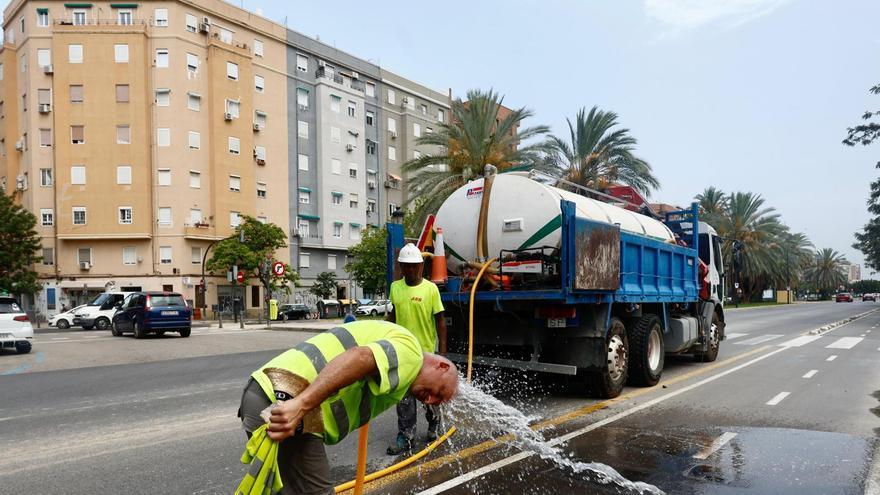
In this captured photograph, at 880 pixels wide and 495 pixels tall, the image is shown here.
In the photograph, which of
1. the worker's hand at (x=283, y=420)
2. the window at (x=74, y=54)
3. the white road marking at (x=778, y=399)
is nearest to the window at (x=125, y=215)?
the window at (x=74, y=54)

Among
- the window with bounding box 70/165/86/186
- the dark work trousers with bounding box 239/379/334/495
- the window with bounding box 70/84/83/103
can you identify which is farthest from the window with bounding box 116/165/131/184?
the dark work trousers with bounding box 239/379/334/495

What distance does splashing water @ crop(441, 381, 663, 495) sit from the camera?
15.4 ft

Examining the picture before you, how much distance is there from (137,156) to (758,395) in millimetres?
44476

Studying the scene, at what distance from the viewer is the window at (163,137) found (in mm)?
43844

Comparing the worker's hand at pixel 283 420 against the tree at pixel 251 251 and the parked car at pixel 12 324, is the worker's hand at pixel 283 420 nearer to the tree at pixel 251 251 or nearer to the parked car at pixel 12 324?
the parked car at pixel 12 324

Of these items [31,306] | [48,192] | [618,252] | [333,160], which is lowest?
[31,306]

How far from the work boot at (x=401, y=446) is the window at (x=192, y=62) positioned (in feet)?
149

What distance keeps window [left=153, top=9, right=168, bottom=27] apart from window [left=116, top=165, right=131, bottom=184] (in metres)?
10.5

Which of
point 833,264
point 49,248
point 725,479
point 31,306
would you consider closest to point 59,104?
point 49,248

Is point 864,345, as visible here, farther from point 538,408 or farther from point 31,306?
point 31,306

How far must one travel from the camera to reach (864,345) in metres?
15.8

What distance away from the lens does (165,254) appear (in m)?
43.5

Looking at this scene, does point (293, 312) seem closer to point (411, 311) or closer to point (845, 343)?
point (845, 343)

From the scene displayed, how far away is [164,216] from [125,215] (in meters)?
2.66
